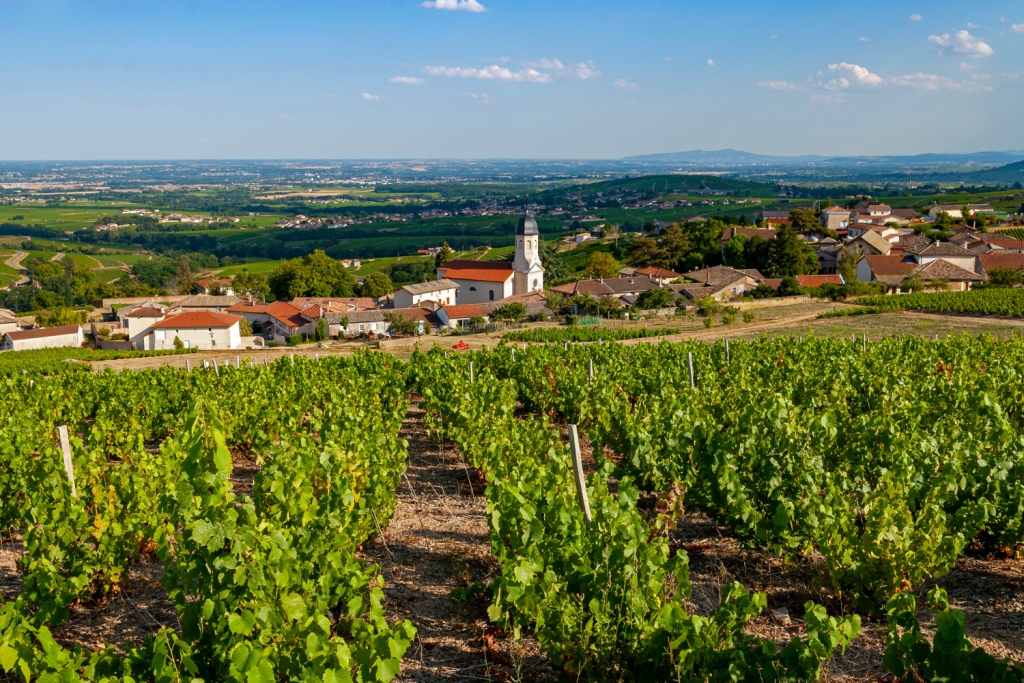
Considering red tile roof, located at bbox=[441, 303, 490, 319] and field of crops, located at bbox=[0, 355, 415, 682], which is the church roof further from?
field of crops, located at bbox=[0, 355, 415, 682]

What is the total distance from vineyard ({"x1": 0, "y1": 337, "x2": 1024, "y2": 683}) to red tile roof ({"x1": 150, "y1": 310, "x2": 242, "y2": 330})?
47.1m

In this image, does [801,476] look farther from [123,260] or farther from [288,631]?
[123,260]

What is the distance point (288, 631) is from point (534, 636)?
227 centimetres

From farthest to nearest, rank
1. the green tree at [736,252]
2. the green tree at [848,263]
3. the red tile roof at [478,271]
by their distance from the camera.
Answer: the green tree at [736,252] < the red tile roof at [478,271] < the green tree at [848,263]

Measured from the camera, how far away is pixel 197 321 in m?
56.8

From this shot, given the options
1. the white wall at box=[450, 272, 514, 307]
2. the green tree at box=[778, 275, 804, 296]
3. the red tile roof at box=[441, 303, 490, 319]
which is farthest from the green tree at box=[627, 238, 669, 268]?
the red tile roof at box=[441, 303, 490, 319]

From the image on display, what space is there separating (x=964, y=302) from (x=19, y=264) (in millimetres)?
150128

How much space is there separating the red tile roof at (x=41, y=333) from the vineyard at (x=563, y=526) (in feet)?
175

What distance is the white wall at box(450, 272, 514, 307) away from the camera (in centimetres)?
7325

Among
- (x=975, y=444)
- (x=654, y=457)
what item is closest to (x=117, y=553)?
(x=654, y=457)

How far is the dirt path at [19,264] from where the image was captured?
116206 mm

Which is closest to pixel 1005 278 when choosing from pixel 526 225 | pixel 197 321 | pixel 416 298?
pixel 526 225

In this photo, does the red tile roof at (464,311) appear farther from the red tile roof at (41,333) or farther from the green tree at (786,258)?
the red tile roof at (41,333)

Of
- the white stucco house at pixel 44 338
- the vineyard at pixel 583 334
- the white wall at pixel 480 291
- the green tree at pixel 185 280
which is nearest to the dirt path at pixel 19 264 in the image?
the green tree at pixel 185 280
